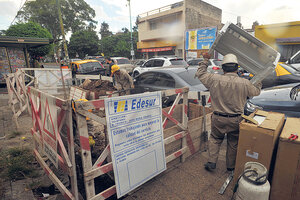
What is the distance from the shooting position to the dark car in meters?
3.31

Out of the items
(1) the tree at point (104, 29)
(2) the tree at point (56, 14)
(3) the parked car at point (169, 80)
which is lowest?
(3) the parked car at point (169, 80)

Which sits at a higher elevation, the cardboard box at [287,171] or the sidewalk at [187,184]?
the cardboard box at [287,171]

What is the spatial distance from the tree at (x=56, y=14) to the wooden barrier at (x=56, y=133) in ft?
128

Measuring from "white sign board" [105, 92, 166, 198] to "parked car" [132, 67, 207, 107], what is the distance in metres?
2.19

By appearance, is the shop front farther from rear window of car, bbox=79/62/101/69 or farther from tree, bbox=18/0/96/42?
tree, bbox=18/0/96/42

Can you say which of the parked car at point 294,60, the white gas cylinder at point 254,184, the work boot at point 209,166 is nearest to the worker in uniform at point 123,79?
the work boot at point 209,166

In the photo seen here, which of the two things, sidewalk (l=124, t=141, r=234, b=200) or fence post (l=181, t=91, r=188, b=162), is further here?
fence post (l=181, t=91, r=188, b=162)

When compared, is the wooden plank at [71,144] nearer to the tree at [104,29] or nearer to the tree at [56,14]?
the tree at [56,14]

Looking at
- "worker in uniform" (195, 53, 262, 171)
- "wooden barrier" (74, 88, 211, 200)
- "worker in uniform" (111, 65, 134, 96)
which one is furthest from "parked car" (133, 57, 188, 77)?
"worker in uniform" (195, 53, 262, 171)

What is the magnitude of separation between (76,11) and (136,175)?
49382mm

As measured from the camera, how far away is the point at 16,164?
315cm

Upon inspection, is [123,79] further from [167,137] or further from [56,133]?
[56,133]

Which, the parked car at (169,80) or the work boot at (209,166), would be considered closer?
the work boot at (209,166)

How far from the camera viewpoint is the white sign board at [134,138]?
85.5 inches
